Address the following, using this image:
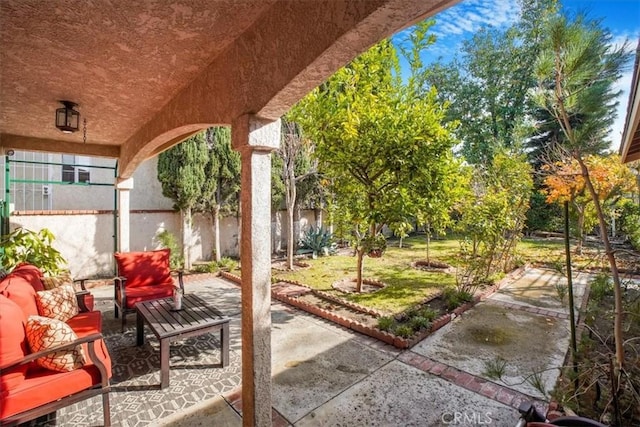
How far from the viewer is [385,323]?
13.9 ft

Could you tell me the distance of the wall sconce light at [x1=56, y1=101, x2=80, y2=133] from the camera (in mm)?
3361

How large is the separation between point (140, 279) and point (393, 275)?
17.5 ft

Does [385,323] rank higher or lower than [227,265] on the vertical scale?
lower

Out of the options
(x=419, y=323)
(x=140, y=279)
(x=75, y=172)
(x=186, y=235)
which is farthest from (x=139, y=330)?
(x=75, y=172)

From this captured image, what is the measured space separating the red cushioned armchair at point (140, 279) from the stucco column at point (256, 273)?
2.71 meters

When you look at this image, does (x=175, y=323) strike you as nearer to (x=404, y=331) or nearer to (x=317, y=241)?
(x=404, y=331)

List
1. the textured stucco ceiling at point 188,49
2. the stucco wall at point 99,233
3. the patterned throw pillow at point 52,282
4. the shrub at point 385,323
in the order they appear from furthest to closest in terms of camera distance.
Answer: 1. the stucco wall at point 99,233
2. the shrub at point 385,323
3. the patterned throw pillow at point 52,282
4. the textured stucco ceiling at point 188,49

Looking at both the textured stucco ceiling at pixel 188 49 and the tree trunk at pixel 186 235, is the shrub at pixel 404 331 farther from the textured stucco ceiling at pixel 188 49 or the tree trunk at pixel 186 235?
the tree trunk at pixel 186 235

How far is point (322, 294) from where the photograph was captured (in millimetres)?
5727

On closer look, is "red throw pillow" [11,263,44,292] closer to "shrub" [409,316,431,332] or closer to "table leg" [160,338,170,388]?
"table leg" [160,338,170,388]

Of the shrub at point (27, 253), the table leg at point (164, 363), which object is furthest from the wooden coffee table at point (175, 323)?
the shrub at point (27, 253)

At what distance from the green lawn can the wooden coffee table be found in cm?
264

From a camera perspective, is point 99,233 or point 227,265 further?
point 227,265

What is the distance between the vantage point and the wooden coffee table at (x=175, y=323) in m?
3.04
